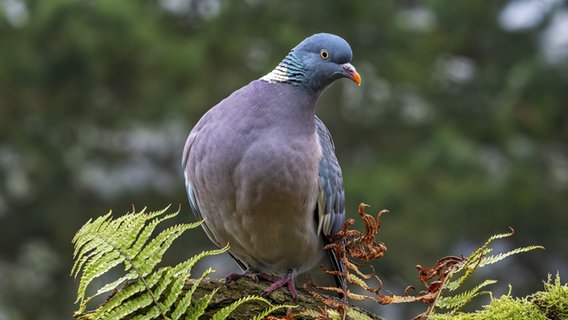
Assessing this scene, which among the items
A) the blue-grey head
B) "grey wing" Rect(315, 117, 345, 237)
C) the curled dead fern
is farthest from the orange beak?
the curled dead fern

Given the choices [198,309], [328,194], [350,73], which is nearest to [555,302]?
[198,309]

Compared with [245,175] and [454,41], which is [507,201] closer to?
[454,41]

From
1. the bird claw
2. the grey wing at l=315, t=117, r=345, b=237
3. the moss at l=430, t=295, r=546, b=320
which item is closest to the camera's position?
the moss at l=430, t=295, r=546, b=320

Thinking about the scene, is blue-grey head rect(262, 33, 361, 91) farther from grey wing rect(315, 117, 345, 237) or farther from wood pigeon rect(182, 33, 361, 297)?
grey wing rect(315, 117, 345, 237)

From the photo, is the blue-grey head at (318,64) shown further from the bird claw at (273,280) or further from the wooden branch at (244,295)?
the wooden branch at (244,295)

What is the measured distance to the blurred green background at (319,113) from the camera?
1120 cm

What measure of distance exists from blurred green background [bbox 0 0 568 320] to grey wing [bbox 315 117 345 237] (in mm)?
6815

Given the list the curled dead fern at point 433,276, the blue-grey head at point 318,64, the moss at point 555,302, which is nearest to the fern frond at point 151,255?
the curled dead fern at point 433,276

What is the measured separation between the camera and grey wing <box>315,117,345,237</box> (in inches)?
157

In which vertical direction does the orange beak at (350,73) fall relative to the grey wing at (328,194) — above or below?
above

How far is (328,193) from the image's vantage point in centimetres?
403

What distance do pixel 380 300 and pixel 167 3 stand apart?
10.3 meters

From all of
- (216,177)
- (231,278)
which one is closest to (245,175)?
(216,177)

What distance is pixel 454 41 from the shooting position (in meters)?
13.3
